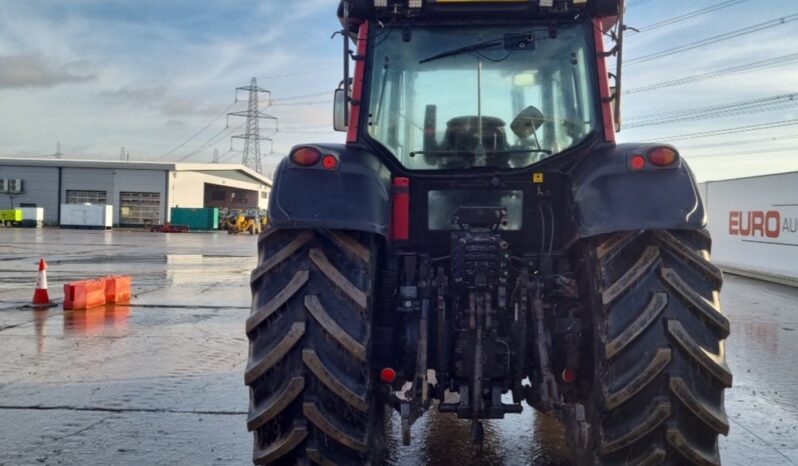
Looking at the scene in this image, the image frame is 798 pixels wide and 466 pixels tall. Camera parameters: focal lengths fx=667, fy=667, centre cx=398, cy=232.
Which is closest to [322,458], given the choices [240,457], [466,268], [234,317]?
[466,268]

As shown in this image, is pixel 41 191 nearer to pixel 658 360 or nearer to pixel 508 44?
pixel 508 44

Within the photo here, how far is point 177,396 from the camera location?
5762 mm

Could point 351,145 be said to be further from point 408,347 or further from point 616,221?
point 616,221

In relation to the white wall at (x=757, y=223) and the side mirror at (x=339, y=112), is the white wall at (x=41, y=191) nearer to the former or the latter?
the white wall at (x=757, y=223)

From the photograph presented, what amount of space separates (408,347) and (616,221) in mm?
1218

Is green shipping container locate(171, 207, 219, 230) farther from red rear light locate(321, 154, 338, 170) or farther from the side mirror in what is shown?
red rear light locate(321, 154, 338, 170)

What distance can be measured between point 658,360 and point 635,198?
2.46ft

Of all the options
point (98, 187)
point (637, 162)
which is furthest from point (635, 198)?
point (98, 187)

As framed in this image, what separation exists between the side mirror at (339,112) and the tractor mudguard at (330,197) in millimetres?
706

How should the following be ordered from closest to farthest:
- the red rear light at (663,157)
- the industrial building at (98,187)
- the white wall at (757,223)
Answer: the red rear light at (663,157) < the white wall at (757,223) < the industrial building at (98,187)

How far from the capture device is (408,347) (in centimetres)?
347

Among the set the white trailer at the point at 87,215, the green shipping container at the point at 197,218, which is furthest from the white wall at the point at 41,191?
the green shipping container at the point at 197,218

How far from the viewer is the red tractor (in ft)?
9.68

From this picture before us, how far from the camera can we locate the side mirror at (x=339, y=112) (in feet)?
13.4
